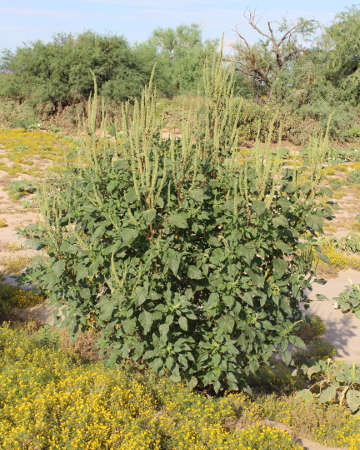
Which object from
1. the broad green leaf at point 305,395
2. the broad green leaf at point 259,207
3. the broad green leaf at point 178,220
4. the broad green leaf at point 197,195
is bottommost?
the broad green leaf at point 305,395

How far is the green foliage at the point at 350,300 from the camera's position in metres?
5.71

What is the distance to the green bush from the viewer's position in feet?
9.21

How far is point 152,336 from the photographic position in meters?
3.04

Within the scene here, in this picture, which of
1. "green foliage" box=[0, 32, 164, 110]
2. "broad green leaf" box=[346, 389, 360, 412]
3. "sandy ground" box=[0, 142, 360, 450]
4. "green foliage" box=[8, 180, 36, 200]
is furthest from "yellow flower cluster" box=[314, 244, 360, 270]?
"green foliage" box=[0, 32, 164, 110]

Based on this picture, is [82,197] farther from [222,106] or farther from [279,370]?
[279,370]

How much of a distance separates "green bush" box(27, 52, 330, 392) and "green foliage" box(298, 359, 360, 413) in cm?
90

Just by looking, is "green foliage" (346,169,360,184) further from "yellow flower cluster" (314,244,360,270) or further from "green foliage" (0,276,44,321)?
"green foliage" (0,276,44,321)

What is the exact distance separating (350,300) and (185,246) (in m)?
3.87

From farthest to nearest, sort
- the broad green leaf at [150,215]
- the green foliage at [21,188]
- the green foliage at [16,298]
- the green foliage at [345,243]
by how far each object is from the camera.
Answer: the green foliage at [21,188]
the green foliage at [345,243]
the green foliage at [16,298]
the broad green leaf at [150,215]

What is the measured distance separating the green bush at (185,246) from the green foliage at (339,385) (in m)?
0.90

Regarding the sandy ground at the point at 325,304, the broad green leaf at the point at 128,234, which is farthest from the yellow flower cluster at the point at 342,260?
the broad green leaf at the point at 128,234

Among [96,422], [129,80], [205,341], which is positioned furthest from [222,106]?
[129,80]

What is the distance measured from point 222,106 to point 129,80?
21230mm

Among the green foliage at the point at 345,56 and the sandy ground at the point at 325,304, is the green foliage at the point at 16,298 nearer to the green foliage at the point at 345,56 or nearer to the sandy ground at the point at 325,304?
the sandy ground at the point at 325,304
